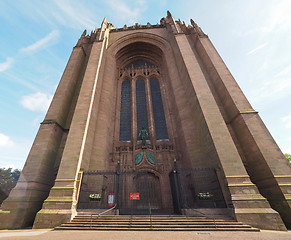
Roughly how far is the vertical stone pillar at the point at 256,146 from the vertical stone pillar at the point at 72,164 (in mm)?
11418

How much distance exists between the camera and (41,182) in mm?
9719

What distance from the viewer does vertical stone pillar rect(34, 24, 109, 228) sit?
23.8 ft

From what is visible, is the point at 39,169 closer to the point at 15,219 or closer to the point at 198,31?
the point at 15,219

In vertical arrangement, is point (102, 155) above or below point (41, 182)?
above

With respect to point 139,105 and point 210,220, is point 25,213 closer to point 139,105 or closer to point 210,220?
point 210,220

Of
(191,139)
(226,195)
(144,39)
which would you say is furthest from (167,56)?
(226,195)

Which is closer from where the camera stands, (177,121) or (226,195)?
(226,195)

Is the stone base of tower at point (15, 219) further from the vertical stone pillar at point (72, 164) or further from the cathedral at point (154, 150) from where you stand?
the vertical stone pillar at point (72, 164)

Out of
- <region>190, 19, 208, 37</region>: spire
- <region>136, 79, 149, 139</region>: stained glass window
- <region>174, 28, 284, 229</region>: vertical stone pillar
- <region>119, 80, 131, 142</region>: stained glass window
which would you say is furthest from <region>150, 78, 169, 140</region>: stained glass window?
<region>190, 19, 208, 37</region>: spire

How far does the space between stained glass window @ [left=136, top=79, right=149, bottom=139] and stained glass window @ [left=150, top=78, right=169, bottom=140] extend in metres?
1.16

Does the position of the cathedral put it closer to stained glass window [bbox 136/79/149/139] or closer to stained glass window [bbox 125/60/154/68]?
stained glass window [bbox 136/79/149/139]

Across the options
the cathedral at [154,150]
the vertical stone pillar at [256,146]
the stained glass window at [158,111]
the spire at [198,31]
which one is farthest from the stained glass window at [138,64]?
the vertical stone pillar at [256,146]

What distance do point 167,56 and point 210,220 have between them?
733 inches

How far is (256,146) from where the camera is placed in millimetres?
9750
